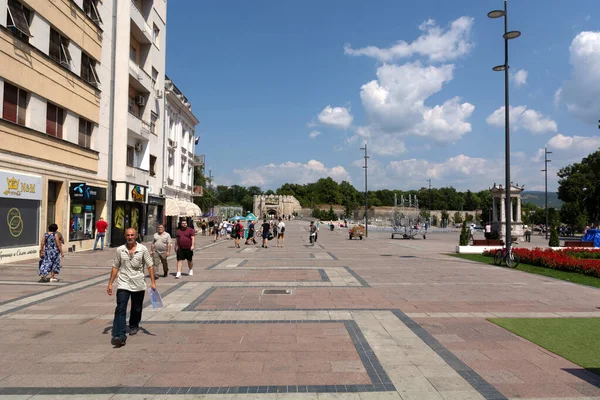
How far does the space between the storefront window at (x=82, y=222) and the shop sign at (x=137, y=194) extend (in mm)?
2844

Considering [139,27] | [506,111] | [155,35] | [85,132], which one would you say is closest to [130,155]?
[85,132]

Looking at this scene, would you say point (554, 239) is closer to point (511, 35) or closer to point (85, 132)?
point (511, 35)

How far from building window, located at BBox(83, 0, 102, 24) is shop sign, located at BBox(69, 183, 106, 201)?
27.7 ft

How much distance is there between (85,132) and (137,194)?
5.41 meters

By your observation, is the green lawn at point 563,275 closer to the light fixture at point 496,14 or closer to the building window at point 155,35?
the light fixture at point 496,14

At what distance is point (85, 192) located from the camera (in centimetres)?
2098

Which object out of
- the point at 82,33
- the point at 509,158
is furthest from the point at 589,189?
the point at 82,33

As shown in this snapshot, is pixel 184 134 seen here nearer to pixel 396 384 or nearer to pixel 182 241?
pixel 182 241

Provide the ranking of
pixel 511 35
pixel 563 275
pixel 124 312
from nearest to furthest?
pixel 124 312
pixel 563 275
pixel 511 35

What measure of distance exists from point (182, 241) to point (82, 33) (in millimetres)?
13972

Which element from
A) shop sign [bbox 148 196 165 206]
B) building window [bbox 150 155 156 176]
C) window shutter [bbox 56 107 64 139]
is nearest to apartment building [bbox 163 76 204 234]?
shop sign [bbox 148 196 165 206]

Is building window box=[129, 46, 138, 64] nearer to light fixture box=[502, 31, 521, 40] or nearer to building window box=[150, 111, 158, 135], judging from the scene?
building window box=[150, 111, 158, 135]

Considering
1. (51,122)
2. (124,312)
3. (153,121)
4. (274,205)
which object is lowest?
(124,312)

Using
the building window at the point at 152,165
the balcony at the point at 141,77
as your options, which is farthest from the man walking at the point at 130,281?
the building window at the point at 152,165
